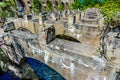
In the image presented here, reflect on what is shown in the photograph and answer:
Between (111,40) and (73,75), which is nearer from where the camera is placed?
(111,40)

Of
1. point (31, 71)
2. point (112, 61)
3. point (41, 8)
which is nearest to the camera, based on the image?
point (112, 61)

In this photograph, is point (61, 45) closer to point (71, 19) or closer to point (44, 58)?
point (44, 58)

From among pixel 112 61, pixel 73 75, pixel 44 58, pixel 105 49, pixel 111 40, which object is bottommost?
pixel 73 75

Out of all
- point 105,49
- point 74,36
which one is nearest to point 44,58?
point 105,49

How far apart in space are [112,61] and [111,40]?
0.83 metres

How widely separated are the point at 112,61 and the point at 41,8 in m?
30.4

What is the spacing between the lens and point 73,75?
22.6ft

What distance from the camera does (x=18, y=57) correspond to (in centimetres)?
913

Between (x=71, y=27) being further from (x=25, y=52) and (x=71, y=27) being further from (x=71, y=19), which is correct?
(x=25, y=52)

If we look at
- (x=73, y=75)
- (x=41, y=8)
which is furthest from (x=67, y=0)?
(x=73, y=75)

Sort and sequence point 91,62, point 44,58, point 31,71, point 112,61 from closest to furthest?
point 112,61 < point 91,62 < point 44,58 < point 31,71

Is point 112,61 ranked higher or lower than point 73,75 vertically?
higher

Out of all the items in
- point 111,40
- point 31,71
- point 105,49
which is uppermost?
point 111,40

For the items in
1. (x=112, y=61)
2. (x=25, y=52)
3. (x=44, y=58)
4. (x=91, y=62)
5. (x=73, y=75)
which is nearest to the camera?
(x=112, y=61)
